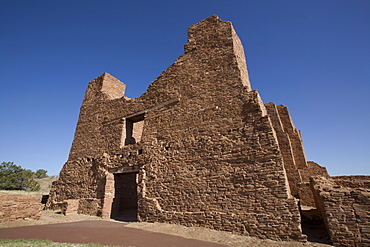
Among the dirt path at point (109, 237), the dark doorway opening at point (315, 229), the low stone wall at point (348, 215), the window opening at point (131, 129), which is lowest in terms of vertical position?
the dirt path at point (109, 237)

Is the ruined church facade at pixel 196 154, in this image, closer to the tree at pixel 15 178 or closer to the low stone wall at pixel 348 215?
the low stone wall at pixel 348 215

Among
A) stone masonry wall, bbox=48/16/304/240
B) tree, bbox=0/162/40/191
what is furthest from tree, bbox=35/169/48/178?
stone masonry wall, bbox=48/16/304/240

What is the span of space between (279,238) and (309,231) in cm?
187

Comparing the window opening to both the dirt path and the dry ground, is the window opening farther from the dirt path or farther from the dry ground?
the dirt path

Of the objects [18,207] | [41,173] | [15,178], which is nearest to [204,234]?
[18,207]

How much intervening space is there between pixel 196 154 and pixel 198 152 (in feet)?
0.36

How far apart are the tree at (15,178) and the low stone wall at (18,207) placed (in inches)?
860

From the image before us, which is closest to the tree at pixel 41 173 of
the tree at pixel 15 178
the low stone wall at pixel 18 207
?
the tree at pixel 15 178

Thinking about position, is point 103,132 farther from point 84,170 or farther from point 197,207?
point 197,207

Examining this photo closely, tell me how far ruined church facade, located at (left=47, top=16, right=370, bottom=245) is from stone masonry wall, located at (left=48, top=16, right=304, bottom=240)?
1.3 inches

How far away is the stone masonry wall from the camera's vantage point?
6.41 meters

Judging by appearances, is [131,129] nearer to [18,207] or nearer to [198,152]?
[198,152]

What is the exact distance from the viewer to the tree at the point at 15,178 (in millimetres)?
24763

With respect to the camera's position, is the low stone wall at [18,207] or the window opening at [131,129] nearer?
the low stone wall at [18,207]
